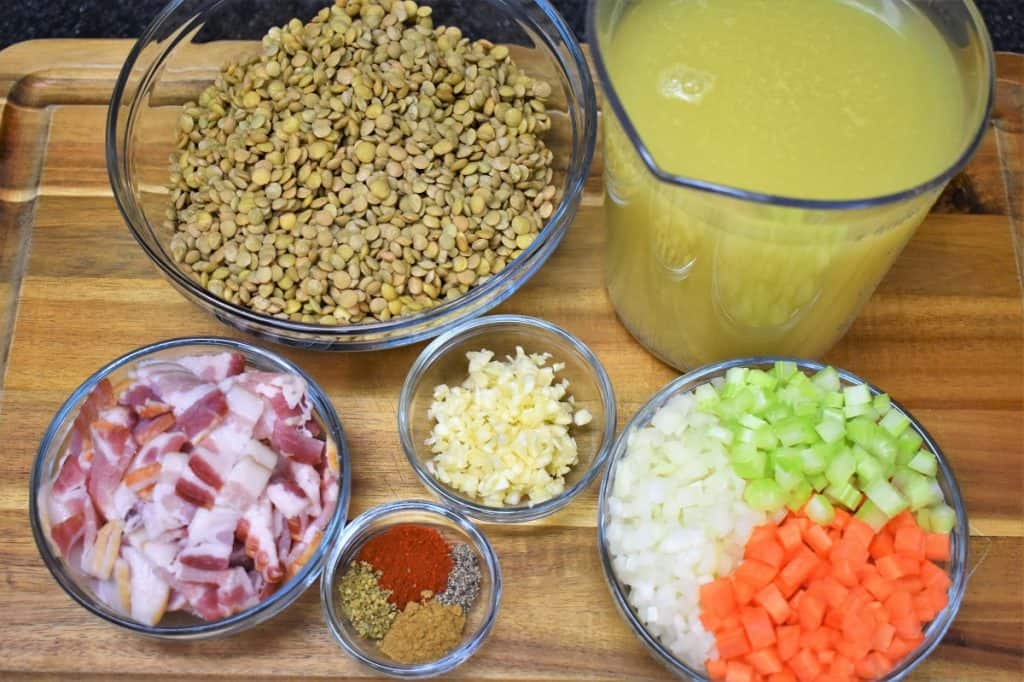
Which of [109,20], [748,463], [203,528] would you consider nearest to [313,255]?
[203,528]

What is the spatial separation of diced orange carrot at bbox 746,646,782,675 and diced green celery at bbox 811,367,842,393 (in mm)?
442

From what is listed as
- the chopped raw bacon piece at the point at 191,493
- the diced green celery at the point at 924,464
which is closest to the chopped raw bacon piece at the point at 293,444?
the chopped raw bacon piece at the point at 191,493

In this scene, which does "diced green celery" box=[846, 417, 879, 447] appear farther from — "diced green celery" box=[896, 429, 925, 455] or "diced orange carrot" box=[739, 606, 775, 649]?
"diced orange carrot" box=[739, 606, 775, 649]

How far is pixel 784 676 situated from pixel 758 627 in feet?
0.28

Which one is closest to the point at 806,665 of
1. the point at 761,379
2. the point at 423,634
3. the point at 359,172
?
the point at 761,379

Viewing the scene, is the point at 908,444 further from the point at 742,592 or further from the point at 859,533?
the point at 742,592

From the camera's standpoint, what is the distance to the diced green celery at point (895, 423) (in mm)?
1761

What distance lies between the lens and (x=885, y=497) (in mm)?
1662

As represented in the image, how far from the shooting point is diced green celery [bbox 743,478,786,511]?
1693 millimetres

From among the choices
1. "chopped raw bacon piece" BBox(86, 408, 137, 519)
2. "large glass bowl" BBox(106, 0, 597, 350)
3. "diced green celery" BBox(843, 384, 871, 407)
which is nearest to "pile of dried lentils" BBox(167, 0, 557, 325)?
"large glass bowl" BBox(106, 0, 597, 350)

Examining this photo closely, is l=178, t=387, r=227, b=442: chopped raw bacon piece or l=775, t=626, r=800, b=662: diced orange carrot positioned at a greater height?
l=178, t=387, r=227, b=442: chopped raw bacon piece

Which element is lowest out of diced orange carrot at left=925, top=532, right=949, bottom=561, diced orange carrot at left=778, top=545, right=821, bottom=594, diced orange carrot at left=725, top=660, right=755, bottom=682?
diced orange carrot at left=725, top=660, right=755, bottom=682

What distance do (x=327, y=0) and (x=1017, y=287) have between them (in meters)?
1.49

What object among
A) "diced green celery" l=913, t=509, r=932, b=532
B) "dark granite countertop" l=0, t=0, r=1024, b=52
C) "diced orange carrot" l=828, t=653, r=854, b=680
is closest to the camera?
"diced orange carrot" l=828, t=653, r=854, b=680
